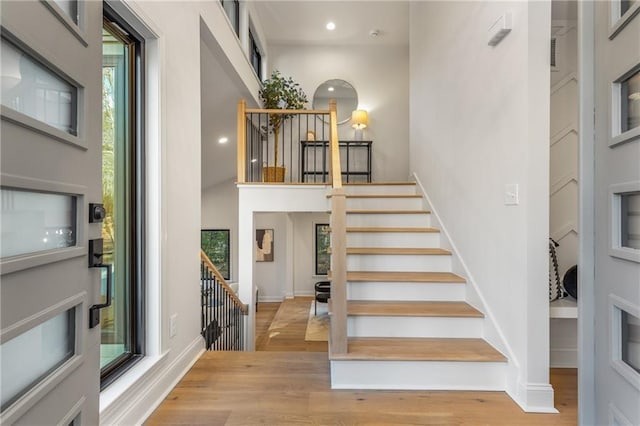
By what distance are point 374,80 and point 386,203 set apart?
349cm

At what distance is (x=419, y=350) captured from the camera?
2002 mm

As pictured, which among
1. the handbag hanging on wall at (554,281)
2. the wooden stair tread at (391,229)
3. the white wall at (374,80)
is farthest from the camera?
the white wall at (374,80)

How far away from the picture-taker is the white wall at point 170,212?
1656 mm

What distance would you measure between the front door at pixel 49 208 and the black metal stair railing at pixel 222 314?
243 cm

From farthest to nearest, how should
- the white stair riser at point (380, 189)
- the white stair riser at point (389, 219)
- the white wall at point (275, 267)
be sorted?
the white wall at point (275, 267)
the white stair riser at point (380, 189)
the white stair riser at point (389, 219)

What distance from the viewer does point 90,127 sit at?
36.2 inches

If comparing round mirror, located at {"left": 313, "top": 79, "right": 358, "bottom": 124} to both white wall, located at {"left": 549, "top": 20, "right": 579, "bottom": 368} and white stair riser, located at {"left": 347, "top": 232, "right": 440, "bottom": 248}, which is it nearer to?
white stair riser, located at {"left": 347, "top": 232, "right": 440, "bottom": 248}

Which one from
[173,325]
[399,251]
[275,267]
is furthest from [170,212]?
[275,267]

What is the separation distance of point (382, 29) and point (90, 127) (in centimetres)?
586

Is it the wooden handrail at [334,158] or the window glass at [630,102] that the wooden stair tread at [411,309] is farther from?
the window glass at [630,102]

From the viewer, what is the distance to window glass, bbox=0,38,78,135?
69 centimetres

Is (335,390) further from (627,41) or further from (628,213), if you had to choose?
(627,41)

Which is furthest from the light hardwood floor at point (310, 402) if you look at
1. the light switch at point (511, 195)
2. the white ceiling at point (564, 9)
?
the white ceiling at point (564, 9)

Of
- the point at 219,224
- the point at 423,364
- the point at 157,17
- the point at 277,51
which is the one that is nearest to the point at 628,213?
the point at 423,364
